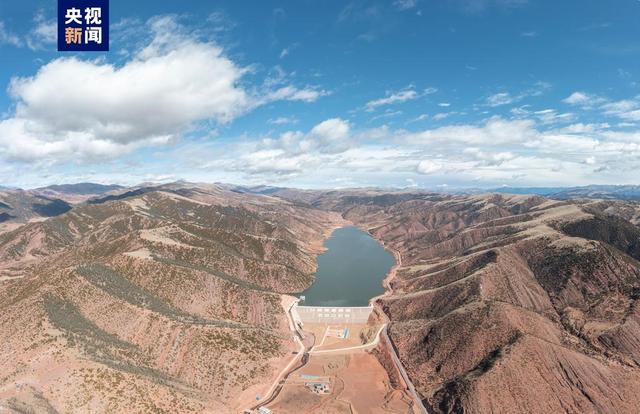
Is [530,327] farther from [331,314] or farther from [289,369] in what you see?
[331,314]

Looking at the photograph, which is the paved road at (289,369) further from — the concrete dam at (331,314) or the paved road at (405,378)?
the paved road at (405,378)

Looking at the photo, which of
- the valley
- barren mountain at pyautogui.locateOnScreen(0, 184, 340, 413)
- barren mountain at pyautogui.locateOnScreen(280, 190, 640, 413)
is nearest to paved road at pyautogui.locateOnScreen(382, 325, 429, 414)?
the valley

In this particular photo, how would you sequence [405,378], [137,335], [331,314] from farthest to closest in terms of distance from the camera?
[331,314] < [137,335] < [405,378]

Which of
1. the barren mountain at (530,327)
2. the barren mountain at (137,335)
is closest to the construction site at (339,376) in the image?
the barren mountain at (137,335)

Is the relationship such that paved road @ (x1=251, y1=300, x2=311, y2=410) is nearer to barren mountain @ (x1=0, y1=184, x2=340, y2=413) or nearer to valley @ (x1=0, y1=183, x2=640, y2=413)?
valley @ (x1=0, y1=183, x2=640, y2=413)

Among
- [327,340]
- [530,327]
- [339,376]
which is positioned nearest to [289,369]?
[339,376]

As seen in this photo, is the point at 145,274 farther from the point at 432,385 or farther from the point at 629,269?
the point at 629,269

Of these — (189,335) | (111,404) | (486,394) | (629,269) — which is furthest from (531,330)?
(111,404)

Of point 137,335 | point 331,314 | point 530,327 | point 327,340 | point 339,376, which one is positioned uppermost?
point 530,327
